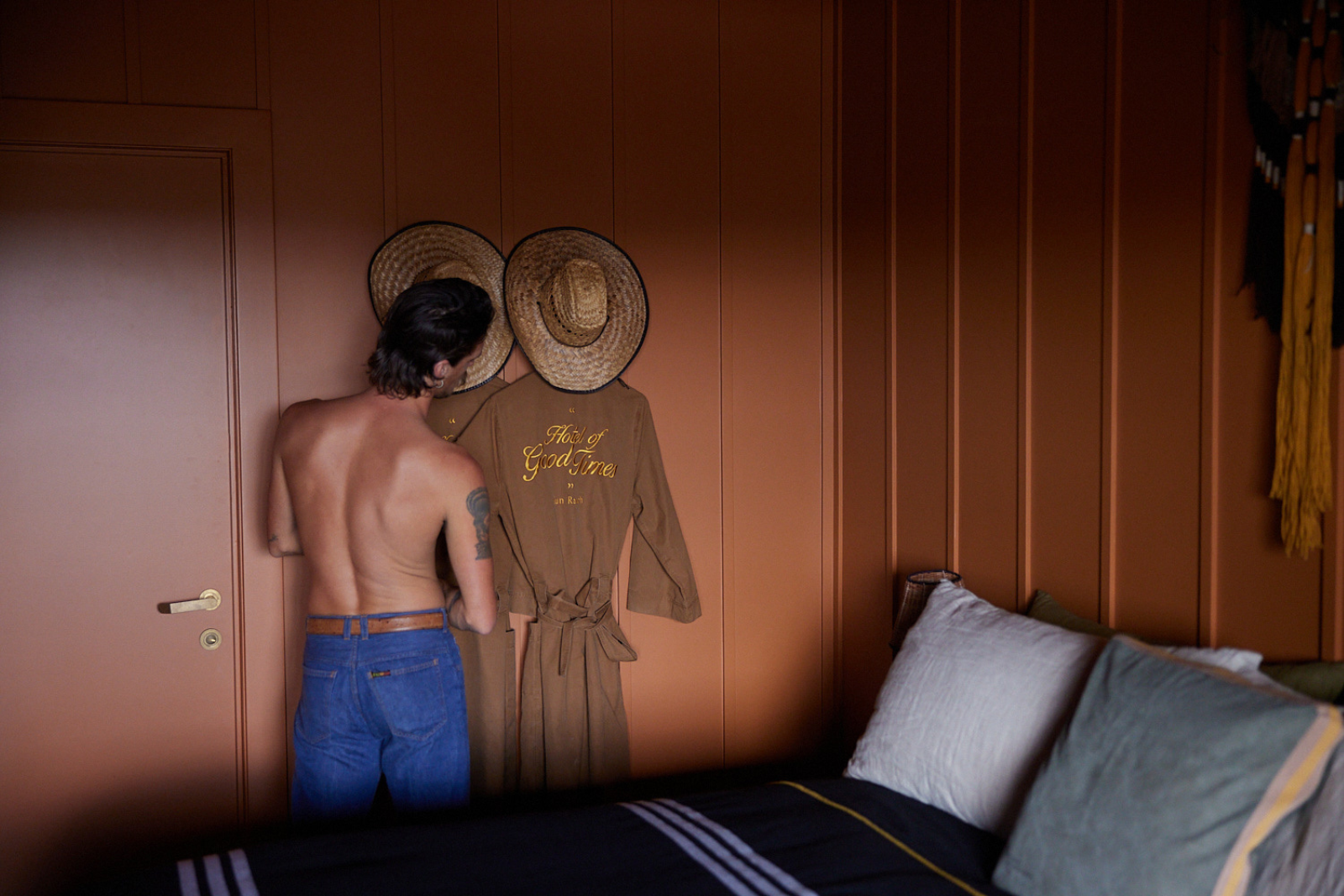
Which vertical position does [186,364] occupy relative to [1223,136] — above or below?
below

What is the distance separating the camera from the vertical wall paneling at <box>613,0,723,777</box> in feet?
9.11

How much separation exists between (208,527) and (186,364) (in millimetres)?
449

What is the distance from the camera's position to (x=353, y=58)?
2.52 metres

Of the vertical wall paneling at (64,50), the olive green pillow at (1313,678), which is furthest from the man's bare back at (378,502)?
the olive green pillow at (1313,678)

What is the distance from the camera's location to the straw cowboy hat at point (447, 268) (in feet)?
8.13

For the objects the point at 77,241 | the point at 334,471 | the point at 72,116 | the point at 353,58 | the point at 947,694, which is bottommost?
the point at 947,694

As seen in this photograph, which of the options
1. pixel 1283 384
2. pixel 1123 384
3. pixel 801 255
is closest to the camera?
pixel 1283 384

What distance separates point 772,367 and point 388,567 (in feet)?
4.69

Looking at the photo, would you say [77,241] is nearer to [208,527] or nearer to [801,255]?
[208,527]

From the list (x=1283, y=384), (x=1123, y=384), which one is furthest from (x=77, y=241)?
(x=1283, y=384)

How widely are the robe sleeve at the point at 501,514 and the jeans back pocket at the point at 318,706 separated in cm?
67

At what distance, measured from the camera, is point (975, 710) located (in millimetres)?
1568

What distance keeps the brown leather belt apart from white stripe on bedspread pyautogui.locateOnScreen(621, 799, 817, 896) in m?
0.64

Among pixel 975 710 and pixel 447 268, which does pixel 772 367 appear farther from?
pixel 975 710
